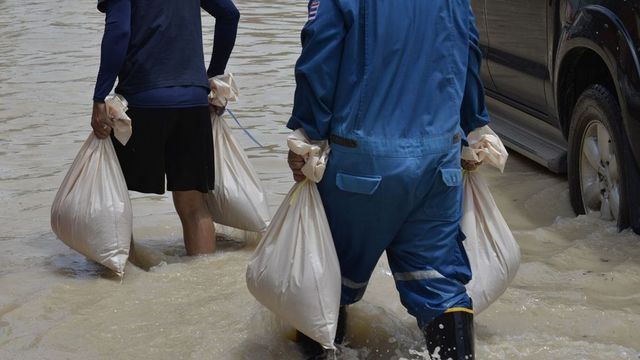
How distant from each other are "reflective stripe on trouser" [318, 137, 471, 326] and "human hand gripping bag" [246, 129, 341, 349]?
0.06m

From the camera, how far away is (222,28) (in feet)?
17.5

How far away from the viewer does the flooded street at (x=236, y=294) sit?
14.2 feet

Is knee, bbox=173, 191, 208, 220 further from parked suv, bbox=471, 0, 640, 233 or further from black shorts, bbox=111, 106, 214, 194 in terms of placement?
parked suv, bbox=471, 0, 640, 233

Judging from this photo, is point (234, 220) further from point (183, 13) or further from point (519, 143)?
point (519, 143)

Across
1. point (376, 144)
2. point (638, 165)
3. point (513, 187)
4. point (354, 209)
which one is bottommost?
point (513, 187)

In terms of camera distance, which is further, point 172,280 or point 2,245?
point 2,245

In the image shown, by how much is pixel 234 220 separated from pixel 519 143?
81.4 inches

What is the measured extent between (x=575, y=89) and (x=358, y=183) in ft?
8.58

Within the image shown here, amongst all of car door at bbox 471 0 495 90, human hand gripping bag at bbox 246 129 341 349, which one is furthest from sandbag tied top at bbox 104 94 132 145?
car door at bbox 471 0 495 90

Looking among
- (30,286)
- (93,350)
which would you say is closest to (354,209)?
(93,350)

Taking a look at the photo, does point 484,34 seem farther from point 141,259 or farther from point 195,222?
point 141,259

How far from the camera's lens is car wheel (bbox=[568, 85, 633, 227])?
17.0 feet

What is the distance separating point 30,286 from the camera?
515 cm

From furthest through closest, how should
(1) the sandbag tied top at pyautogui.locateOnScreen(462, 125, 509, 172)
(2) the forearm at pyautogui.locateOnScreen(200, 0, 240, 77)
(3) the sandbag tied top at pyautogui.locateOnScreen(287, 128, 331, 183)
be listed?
(2) the forearm at pyautogui.locateOnScreen(200, 0, 240, 77), (1) the sandbag tied top at pyautogui.locateOnScreen(462, 125, 509, 172), (3) the sandbag tied top at pyautogui.locateOnScreen(287, 128, 331, 183)
